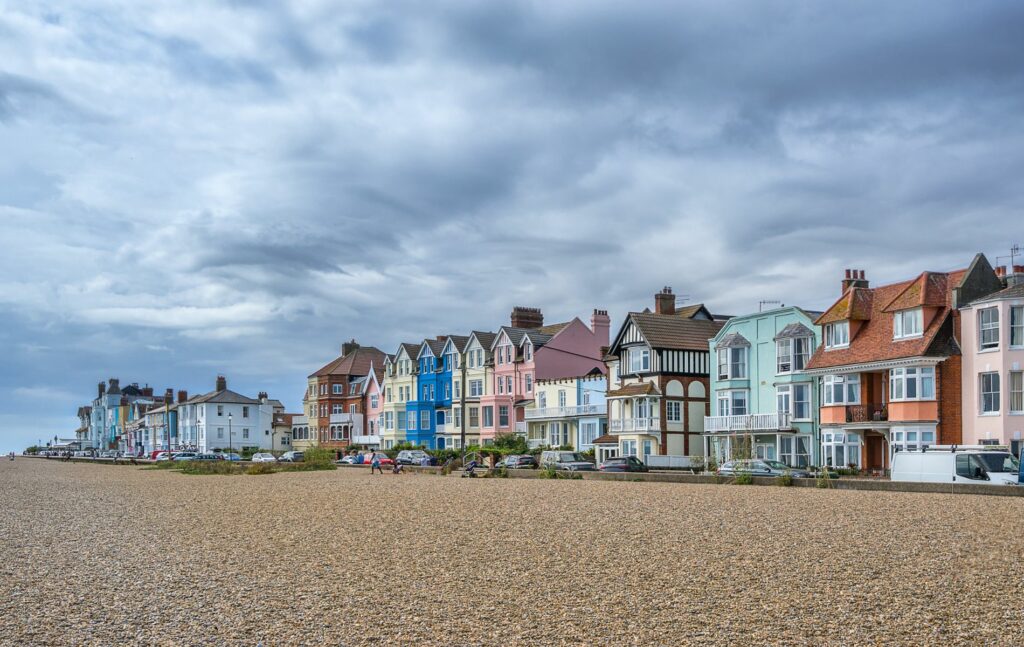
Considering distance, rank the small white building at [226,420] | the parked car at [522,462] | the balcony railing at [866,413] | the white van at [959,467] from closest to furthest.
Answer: the white van at [959,467], the balcony railing at [866,413], the parked car at [522,462], the small white building at [226,420]

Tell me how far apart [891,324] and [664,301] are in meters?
20.1

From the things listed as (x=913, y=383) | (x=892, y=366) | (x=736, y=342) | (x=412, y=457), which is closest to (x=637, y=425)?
(x=736, y=342)

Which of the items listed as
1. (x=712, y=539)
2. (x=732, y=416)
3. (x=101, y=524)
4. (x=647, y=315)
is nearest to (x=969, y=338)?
(x=732, y=416)

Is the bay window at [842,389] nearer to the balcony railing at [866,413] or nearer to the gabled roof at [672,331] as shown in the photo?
the balcony railing at [866,413]

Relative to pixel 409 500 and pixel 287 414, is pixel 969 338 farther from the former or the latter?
pixel 287 414

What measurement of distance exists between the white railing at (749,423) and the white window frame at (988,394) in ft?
36.3

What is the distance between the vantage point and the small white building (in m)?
119

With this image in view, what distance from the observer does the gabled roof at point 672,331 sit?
57062 millimetres

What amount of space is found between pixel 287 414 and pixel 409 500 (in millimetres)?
108049

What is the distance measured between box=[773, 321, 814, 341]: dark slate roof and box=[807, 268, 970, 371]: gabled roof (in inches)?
52.5

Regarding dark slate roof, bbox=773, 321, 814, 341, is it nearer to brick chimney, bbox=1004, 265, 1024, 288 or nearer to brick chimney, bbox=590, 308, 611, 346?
brick chimney, bbox=1004, 265, 1024, 288

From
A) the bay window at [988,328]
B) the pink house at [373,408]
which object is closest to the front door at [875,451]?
the bay window at [988,328]

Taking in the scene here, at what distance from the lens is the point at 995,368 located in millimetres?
38875

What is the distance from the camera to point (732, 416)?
5272cm
